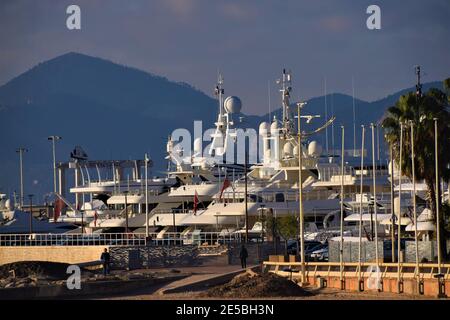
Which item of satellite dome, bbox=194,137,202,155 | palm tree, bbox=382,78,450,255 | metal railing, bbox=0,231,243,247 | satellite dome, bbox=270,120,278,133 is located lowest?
metal railing, bbox=0,231,243,247

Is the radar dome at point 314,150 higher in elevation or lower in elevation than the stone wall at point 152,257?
higher

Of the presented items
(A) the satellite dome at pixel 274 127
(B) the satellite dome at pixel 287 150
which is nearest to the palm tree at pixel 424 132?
(B) the satellite dome at pixel 287 150

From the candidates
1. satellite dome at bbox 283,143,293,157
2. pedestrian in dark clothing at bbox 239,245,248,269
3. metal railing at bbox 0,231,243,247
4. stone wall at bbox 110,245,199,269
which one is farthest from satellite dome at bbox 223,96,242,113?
pedestrian in dark clothing at bbox 239,245,248,269

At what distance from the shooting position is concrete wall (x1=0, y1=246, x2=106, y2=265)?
2454 inches

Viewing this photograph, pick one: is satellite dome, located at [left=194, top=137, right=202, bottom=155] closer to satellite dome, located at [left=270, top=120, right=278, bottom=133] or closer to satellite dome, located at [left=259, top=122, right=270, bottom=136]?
satellite dome, located at [left=259, top=122, right=270, bottom=136]

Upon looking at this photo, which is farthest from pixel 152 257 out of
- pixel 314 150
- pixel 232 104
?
pixel 232 104

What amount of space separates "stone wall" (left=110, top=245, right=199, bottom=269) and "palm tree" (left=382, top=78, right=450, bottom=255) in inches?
414

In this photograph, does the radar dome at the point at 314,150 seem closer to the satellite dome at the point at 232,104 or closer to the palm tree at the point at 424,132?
the satellite dome at the point at 232,104

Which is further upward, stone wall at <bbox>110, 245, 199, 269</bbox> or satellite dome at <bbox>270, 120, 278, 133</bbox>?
satellite dome at <bbox>270, 120, 278, 133</bbox>

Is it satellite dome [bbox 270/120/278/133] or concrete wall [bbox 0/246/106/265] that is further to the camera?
satellite dome [bbox 270/120/278/133]

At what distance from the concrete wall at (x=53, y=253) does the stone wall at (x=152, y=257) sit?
1.96 metres

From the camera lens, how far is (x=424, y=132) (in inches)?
2160

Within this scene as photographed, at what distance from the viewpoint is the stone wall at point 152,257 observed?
58.9 meters
